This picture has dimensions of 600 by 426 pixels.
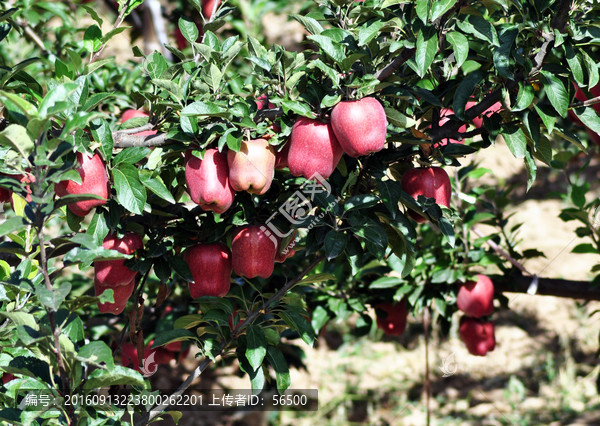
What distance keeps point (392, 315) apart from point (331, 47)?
109 centimetres

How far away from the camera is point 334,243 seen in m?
1.19

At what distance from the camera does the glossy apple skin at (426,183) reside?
129cm

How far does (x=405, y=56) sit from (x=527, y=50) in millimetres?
248

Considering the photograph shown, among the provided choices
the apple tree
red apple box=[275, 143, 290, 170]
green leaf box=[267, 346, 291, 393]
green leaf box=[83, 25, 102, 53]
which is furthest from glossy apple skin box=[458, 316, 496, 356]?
green leaf box=[83, 25, 102, 53]

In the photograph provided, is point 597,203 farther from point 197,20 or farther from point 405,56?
point 197,20

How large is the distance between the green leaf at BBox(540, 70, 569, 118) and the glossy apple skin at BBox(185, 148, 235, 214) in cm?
60

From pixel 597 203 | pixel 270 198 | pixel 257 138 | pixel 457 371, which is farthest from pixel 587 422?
pixel 257 138

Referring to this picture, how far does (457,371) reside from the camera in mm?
3303

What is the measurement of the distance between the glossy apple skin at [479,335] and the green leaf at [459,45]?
3.68 feet

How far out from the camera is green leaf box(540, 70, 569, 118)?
3.82 feet

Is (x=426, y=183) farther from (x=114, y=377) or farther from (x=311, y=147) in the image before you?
(x=114, y=377)

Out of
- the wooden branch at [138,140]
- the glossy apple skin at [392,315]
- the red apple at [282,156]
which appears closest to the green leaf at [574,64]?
the red apple at [282,156]

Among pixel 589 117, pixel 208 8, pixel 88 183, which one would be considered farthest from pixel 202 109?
pixel 208 8

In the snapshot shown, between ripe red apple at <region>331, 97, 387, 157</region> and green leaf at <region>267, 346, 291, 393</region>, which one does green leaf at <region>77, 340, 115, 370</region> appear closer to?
green leaf at <region>267, 346, 291, 393</region>
